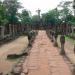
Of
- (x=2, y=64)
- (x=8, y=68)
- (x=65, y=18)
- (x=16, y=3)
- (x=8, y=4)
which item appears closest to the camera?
(x=8, y=68)

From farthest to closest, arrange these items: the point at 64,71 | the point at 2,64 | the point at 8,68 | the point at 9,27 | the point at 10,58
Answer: the point at 9,27, the point at 10,58, the point at 2,64, the point at 8,68, the point at 64,71

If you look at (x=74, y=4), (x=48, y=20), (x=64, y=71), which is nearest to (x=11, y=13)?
(x=74, y=4)

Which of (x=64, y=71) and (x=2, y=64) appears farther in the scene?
(x=2, y=64)

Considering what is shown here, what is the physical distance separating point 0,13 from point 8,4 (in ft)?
46.5

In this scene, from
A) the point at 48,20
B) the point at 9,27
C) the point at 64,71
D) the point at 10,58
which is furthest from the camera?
the point at 48,20

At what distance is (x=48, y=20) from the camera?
94.6 meters

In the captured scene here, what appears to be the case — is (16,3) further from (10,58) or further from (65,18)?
(10,58)

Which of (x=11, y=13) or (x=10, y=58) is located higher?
(x=11, y=13)

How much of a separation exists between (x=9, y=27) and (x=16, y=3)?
9500 mm

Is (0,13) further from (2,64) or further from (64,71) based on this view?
(64,71)

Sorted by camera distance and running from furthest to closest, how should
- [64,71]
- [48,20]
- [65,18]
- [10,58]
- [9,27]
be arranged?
1. [48,20]
2. [65,18]
3. [9,27]
4. [10,58]
5. [64,71]

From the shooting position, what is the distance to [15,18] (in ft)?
159

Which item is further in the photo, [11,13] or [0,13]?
[11,13]

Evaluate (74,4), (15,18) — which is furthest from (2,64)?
(15,18)
